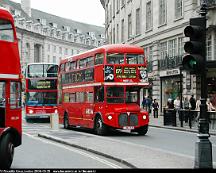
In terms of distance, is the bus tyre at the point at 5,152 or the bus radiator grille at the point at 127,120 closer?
the bus tyre at the point at 5,152

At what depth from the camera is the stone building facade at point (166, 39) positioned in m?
34.2

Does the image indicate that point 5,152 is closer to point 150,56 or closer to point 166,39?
point 166,39

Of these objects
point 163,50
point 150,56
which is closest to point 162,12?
point 163,50

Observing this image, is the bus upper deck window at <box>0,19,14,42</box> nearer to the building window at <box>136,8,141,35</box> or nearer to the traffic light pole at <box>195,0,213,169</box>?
the traffic light pole at <box>195,0,213,169</box>

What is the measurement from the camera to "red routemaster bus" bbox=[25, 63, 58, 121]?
33.7 meters

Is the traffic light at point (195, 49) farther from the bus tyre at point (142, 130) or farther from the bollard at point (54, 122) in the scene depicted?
the bollard at point (54, 122)

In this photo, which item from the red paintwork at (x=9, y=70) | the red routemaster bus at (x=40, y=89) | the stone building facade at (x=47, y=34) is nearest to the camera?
the red paintwork at (x=9, y=70)

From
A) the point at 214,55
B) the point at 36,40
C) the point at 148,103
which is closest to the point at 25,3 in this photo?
the point at 36,40

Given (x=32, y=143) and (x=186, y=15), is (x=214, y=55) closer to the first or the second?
(x=186, y=15)

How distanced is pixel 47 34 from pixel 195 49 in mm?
116601

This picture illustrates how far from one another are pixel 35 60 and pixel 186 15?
86.2 m

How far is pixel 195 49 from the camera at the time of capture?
11.0m

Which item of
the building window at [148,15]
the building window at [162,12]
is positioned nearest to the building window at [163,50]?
the building window at [162,12]

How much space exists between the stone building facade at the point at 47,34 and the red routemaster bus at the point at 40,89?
6910cm
